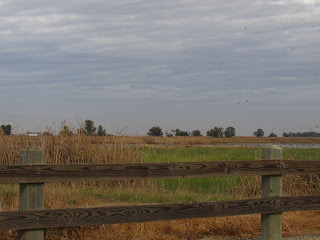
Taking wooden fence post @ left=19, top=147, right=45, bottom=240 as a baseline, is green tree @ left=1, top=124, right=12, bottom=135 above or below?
above

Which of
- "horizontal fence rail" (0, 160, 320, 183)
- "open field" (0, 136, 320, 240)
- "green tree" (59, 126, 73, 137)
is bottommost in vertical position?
"open field" (0, 136, 320, 240)

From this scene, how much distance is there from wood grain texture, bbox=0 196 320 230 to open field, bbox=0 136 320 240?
2.84 feet

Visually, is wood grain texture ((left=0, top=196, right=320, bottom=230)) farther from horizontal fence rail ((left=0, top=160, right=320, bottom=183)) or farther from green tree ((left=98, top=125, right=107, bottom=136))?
green tree ((left=98, top=125, right=107, bottom=136))

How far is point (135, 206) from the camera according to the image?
4.86 m

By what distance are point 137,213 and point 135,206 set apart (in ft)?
0.28

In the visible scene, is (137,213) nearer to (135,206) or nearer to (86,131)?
(135,206)

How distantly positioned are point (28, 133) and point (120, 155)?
3383 millimetres

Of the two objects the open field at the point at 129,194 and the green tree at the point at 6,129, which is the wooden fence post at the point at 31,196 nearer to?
the open field at the point at 129,194

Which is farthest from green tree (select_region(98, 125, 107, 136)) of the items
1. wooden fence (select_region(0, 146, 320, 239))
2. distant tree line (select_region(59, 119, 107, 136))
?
wooden fence (select_region(0, 146, 320, 239))

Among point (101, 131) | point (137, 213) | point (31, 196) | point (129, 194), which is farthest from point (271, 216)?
point (101, 131)

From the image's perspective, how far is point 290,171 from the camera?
18.3 feet

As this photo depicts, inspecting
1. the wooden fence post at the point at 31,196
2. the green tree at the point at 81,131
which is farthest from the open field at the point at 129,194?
the wooden fence post at the point at 31,196

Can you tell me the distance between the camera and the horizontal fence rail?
456 cm

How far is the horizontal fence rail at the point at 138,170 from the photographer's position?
A: 15.0ft
